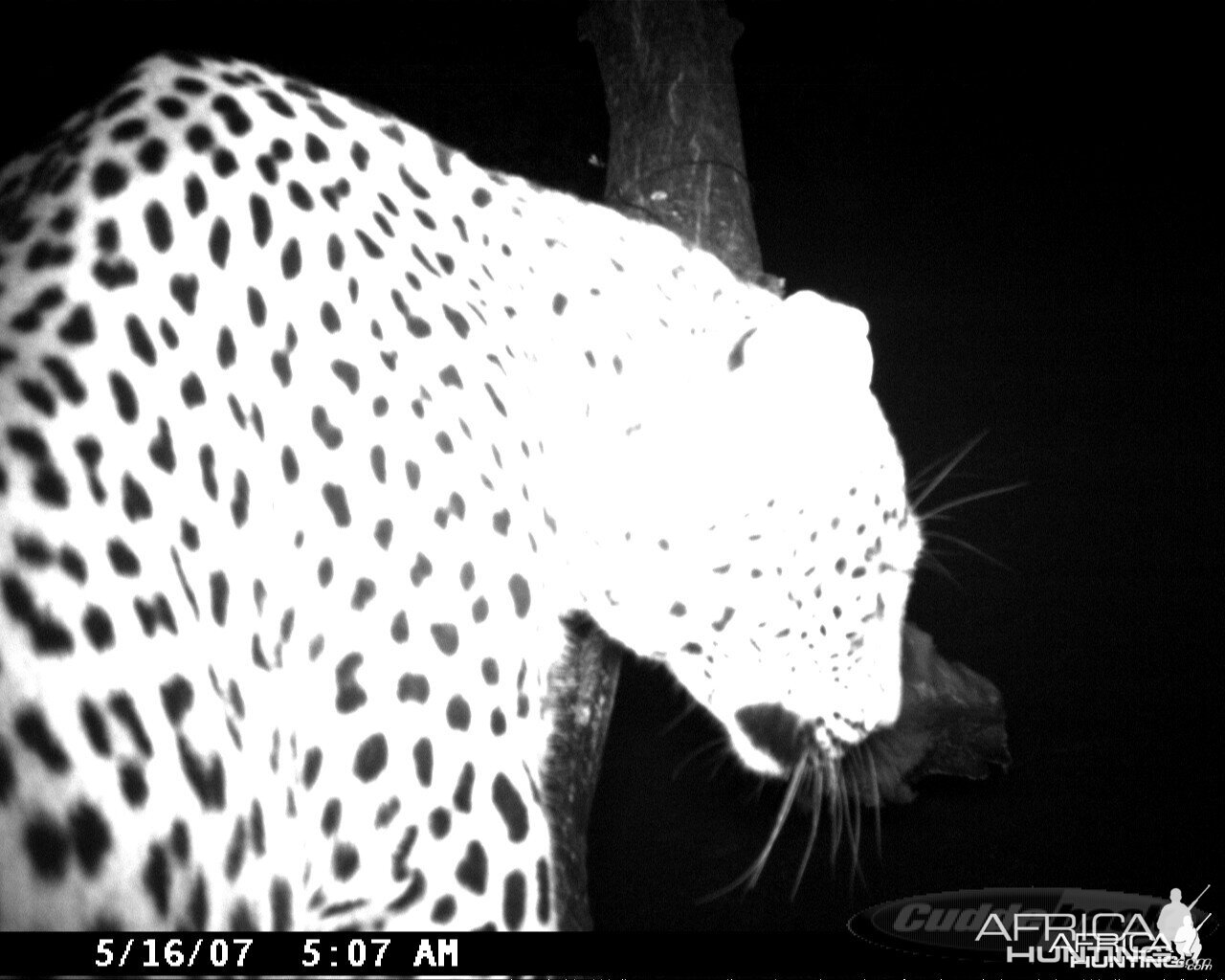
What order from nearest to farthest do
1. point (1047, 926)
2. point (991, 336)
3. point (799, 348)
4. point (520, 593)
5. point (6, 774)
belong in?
point (6, 774)
point (520, 593)
point (799, 348)
point (1047, 926)
point (991, 336)

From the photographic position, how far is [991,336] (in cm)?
117

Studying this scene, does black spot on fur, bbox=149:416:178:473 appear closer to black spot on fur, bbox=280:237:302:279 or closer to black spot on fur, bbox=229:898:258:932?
black spot on fur, bbox=280:237:302:279

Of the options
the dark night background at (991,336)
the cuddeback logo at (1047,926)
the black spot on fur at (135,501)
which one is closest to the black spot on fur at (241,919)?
the black spot on fur at (135,501)

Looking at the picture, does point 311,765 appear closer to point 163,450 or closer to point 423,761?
point 423,761

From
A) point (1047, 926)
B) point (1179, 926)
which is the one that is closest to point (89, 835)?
point (1047, 926)

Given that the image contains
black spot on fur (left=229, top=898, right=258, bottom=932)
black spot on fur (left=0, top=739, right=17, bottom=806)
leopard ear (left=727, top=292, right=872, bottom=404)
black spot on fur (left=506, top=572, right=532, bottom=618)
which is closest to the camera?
black spot on fur (left=0, top=739, right=17, bottom=806)

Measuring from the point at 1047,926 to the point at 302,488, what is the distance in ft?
2.56

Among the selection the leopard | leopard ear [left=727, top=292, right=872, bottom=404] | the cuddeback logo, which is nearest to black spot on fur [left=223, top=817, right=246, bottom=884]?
the leopard

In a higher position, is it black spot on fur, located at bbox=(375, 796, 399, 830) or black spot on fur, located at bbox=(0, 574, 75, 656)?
black spot on fur, located at bbox=(0, 574, 75, 656)

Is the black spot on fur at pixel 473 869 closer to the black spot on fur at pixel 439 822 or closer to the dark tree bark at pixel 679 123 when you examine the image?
the black spot on fur at pixel 439 822

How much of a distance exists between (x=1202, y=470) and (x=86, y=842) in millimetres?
1146

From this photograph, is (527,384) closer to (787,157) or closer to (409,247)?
(409,247)

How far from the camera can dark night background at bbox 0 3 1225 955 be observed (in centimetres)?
103

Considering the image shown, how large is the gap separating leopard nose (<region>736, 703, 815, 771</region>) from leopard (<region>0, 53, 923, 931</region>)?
22cm
